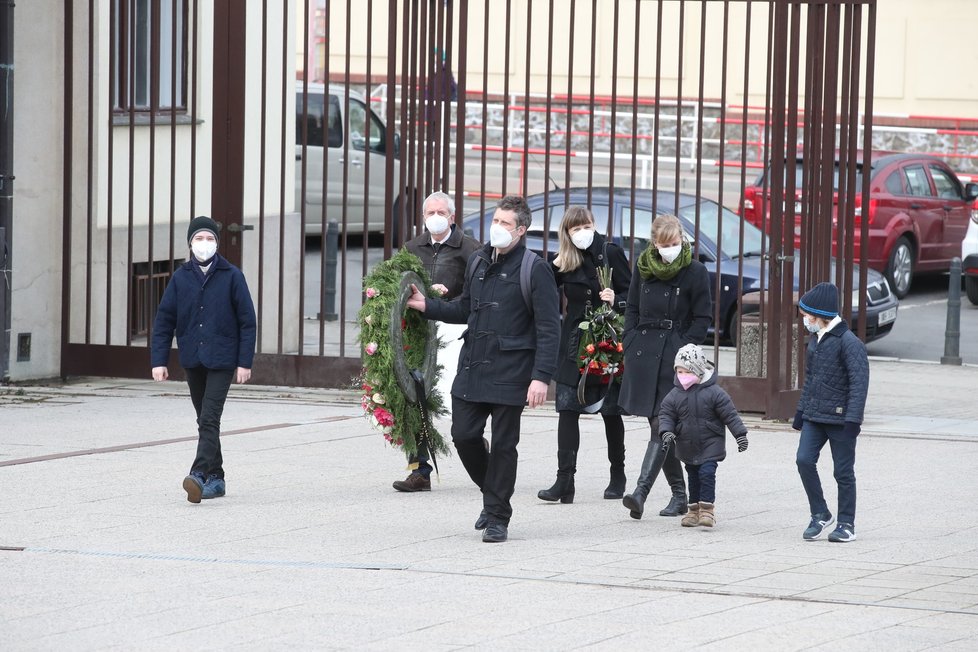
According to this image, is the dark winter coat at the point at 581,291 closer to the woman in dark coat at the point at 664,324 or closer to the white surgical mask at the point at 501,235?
the woman in dark coat at the point at 664,324

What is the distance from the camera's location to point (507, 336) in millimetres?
8328

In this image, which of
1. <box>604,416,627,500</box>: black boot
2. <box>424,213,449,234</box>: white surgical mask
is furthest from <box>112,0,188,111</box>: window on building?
<box>604,416,627,500</box>: black boot

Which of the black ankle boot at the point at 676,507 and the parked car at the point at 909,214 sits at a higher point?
the parked car at the point at 909,214

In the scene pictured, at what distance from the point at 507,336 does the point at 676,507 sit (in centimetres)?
137

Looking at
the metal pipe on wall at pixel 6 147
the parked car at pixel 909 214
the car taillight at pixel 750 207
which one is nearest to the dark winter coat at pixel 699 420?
the metal pipe on wall at pixel 6 147

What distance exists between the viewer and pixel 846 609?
22.0 feet

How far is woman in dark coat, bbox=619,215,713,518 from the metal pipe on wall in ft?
20.1

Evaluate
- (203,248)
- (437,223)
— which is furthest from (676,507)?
(203,248)

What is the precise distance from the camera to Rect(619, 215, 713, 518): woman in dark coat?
350 inches

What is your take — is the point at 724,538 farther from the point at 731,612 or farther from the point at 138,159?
the point at 138,159

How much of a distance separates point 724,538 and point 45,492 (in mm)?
3607

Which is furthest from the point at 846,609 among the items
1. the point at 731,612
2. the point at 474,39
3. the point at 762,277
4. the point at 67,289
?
the point at 474,39

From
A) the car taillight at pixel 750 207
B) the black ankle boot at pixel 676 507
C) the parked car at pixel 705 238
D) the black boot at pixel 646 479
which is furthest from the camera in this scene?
the car taillight at pixel 750 207

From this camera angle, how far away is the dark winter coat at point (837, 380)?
8.17 meters
